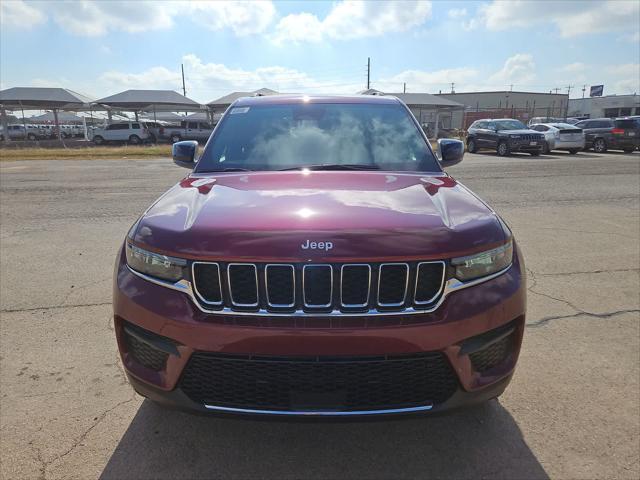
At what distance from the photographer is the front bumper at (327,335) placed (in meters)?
1.85

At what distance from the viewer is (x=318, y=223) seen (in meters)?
1.97

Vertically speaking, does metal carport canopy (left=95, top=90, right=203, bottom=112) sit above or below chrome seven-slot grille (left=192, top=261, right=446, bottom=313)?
above

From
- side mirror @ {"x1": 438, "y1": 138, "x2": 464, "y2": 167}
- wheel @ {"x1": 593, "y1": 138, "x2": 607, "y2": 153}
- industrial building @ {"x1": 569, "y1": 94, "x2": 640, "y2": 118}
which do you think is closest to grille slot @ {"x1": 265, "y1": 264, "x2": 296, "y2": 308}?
side mirror @ {"x1": 438, "y1": 138, "x2": 464, "y2": 167}

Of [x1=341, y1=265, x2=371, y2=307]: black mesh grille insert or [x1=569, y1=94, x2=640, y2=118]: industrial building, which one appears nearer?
[x1=341, y1=265, x2=371, y2=307]: black mesh grille insert

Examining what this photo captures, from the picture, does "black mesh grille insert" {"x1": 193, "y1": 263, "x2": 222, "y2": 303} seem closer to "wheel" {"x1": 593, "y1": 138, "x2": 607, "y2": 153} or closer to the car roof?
the car roof

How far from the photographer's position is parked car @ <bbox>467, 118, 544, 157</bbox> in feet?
64.4

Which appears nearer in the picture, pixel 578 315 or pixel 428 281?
pixel 428 281

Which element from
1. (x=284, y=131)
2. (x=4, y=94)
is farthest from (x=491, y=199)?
(x=4, y=94)

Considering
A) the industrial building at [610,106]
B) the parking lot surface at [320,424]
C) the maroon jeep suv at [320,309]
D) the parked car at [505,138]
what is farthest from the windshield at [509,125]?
the industrial building at [610,106]

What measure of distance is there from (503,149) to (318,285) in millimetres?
20717

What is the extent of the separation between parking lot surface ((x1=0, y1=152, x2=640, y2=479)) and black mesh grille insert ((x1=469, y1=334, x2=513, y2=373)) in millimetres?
436

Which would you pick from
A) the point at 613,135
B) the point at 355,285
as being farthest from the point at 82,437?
the point at 613,135

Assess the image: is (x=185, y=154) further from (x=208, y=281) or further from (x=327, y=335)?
(x=327, y=335)

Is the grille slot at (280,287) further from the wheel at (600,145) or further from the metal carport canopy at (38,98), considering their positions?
the metal carport canopy at (38,98)
